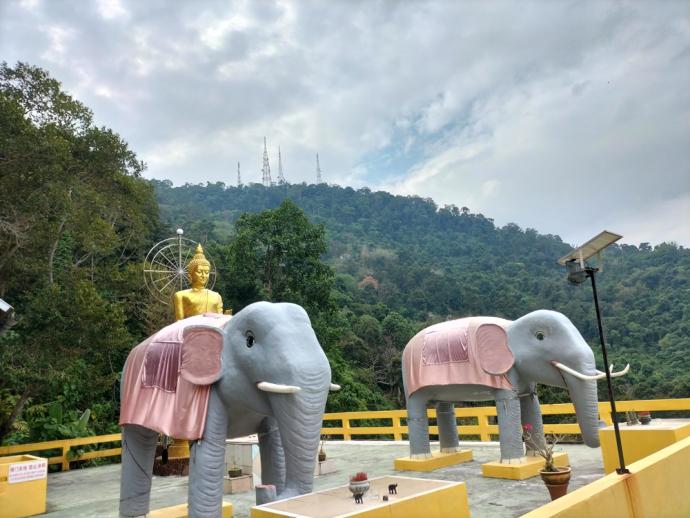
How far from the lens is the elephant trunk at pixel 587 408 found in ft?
26.3

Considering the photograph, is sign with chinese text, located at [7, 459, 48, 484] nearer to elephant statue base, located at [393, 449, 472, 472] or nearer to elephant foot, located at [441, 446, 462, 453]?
elephant statue base, located at [393, 449, 472, 472]

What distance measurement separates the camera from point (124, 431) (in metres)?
6.47

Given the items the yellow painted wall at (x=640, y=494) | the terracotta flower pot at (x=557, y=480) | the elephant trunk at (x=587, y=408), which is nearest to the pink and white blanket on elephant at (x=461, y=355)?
the elephant trunk at (x=587, y=408)

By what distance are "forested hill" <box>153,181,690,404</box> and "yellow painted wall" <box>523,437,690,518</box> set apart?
859 inches

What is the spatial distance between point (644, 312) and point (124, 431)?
4374cm

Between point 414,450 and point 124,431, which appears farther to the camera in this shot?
point 414,450

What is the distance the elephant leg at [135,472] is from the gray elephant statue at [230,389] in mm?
245

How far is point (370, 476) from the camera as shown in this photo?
973 cm

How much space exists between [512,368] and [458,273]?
59.7 m

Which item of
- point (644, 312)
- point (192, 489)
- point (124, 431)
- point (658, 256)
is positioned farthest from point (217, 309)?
point (658, 256)

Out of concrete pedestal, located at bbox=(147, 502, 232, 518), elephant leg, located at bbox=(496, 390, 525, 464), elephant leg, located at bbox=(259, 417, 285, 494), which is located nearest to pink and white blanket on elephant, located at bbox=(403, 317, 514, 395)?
elephant leg, located at bbox=(496, 390, 525, 464)

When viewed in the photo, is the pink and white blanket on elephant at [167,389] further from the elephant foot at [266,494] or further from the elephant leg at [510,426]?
the elephant leg at [510,426]

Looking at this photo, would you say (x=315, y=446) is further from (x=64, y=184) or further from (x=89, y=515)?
(x=64, y=184)

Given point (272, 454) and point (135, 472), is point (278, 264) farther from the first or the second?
point (272, 454)
